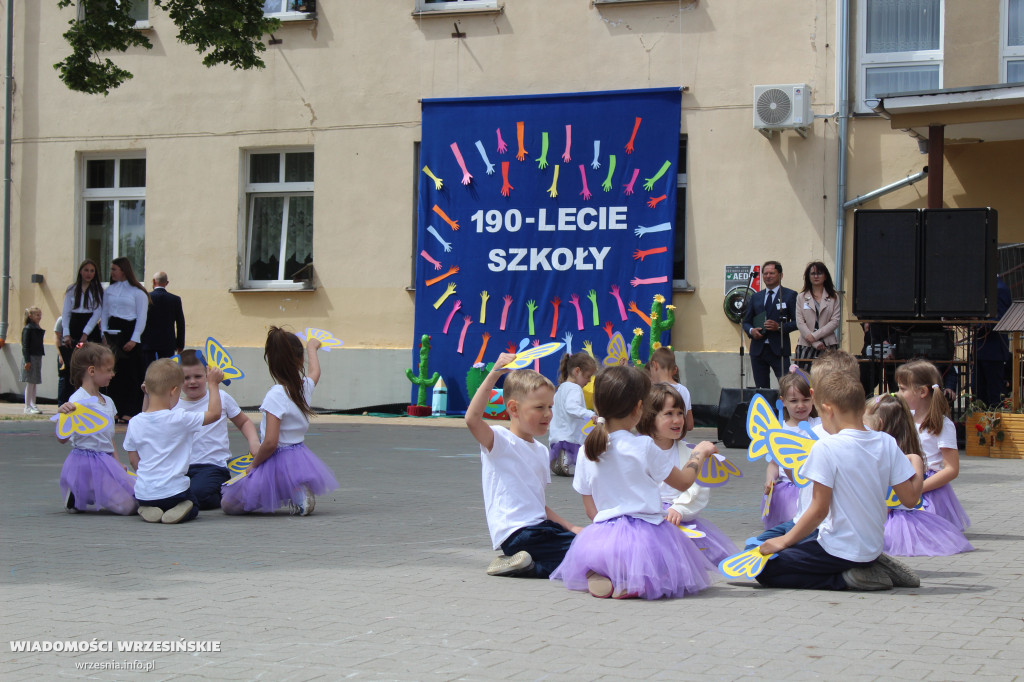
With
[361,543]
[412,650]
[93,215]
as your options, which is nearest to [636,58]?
[93,215]

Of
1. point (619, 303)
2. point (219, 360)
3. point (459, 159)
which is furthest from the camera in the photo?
point (459, 159)

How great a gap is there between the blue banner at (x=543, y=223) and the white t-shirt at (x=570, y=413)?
5305mm

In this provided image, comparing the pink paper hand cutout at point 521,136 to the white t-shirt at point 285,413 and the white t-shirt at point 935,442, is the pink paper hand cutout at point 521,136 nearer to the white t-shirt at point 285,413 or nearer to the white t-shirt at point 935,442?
the white t-shirt at point 285,413

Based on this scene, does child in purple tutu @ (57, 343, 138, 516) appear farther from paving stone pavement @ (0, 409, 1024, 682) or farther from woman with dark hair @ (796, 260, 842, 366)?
woman with dark hair @ (796, 260, 842, 366)

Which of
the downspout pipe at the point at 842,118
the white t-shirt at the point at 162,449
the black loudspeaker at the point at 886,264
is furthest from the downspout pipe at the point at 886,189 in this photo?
the white t-shirt at the point at 162,449

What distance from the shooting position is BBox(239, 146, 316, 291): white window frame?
1850 cm

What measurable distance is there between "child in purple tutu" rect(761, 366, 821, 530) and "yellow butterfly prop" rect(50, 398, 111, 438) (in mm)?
4411

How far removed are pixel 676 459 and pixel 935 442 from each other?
6.74 ft

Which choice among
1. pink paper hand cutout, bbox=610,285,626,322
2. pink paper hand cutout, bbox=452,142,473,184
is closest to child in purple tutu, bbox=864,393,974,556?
pink paper hand cutout, bbox=610,285,626,322

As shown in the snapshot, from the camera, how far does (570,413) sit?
418 inches

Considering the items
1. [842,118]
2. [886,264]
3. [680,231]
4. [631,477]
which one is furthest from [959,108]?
[631,477]

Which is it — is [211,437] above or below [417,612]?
above

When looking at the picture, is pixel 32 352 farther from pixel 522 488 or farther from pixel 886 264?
pixel 522 488

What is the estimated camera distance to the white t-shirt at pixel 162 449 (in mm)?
7934
